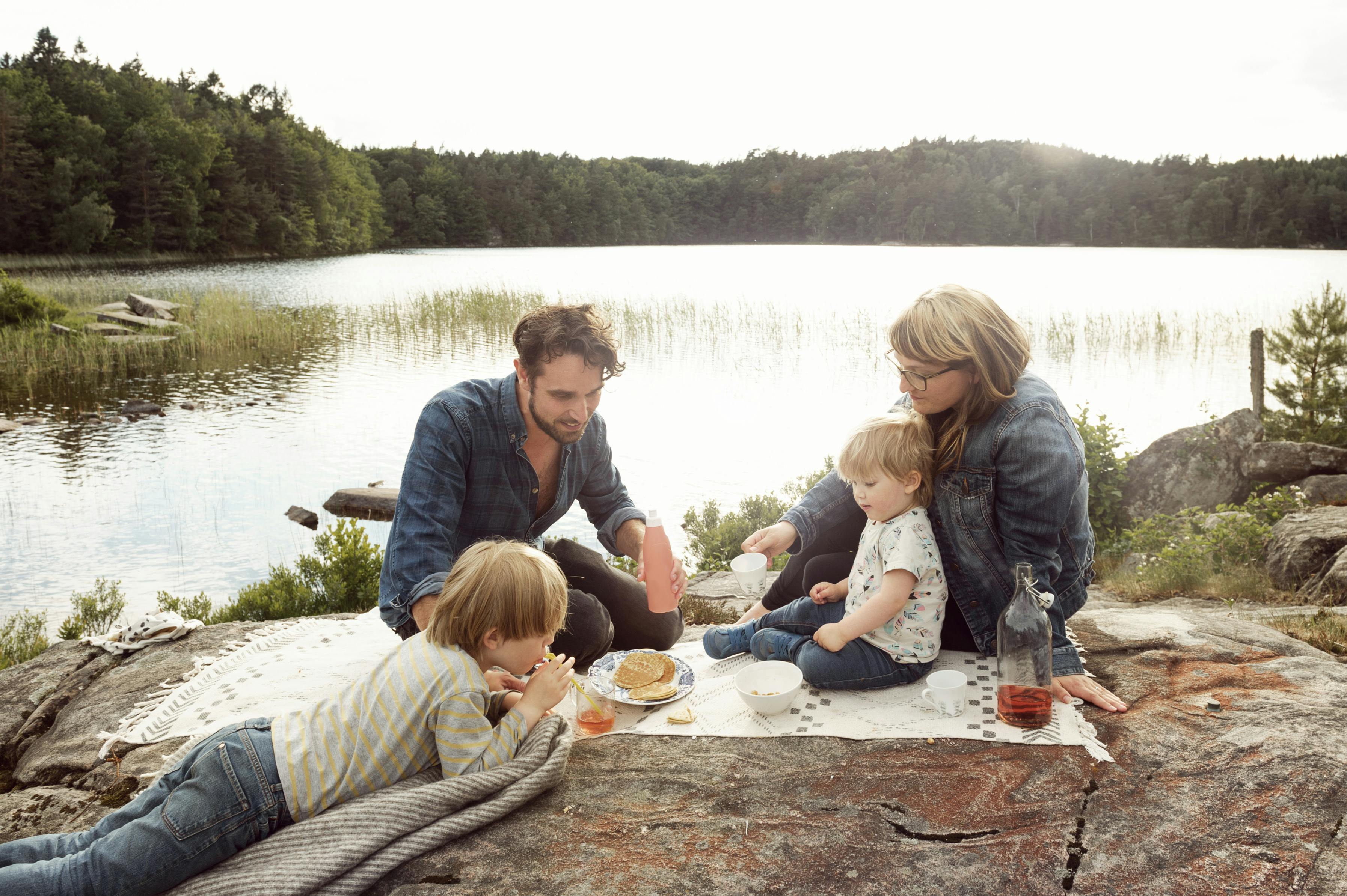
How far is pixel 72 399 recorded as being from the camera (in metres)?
13.2

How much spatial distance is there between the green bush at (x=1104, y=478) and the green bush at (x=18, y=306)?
1833 centimetres

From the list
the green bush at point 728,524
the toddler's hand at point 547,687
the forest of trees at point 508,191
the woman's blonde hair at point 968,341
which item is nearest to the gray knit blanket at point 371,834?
the toddler's hand at point 547,687

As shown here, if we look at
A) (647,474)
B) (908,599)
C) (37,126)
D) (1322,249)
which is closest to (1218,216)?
(1322,249)

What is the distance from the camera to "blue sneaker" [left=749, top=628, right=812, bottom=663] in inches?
126

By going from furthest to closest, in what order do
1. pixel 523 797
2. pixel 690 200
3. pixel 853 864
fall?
pixel 690 200 → pixel 523 797 → pixel 853 864

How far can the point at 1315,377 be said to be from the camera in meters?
8.91

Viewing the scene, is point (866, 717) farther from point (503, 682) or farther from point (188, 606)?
point (188, 606)

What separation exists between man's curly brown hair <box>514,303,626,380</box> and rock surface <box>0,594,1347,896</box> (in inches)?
54.2

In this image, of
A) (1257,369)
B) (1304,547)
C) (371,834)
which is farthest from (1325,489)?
(371,834)

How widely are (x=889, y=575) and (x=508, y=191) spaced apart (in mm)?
Answer: 81360

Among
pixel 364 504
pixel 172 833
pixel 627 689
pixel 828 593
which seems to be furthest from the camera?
pixel 364 504

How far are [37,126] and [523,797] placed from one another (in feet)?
188

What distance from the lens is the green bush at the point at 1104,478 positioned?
7.30m

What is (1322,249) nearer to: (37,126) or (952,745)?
(952,745)
